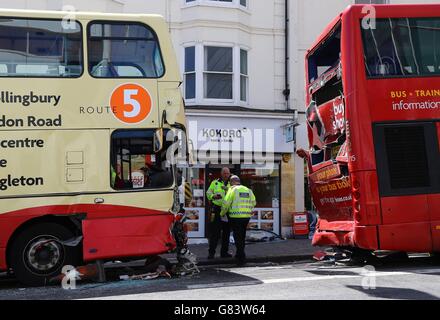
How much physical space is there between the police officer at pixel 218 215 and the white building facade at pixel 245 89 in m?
4.51

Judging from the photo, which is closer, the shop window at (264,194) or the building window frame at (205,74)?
the building window frame at (205,74)

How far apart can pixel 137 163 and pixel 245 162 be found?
7979mm

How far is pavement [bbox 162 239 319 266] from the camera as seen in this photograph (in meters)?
11.4

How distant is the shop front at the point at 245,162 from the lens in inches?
626

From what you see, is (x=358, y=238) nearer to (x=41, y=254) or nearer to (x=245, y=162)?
(x=41, y=254)

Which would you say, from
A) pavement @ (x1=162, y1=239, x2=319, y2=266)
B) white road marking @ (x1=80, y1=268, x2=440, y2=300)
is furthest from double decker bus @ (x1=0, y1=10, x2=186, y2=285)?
pavement @ (x1=162, y1=239, x2=319, y2=266)

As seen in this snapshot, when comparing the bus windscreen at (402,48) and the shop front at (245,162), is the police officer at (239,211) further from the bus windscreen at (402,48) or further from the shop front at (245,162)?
the shop front at (245,162)

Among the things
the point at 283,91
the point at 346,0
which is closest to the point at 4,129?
the point at 283,91

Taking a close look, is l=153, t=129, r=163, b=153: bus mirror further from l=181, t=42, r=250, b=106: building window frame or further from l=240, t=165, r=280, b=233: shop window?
l=240, t=165, r=280, b=233: shop window

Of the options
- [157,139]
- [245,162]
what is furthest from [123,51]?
[245,162]

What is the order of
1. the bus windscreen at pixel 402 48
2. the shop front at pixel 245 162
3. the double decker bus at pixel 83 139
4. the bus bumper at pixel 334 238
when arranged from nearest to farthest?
the double decker bus at pixel 83 139
the bus windscreen at pixel 402 48
the bus bumper at pixel 334 238
the shop front at pixel 245 162

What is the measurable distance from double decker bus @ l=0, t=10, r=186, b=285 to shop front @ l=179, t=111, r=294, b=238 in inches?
275

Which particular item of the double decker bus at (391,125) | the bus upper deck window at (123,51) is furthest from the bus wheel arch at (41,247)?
the double decker bus at (391,125)

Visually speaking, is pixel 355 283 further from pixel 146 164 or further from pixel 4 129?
pixel 4 129
